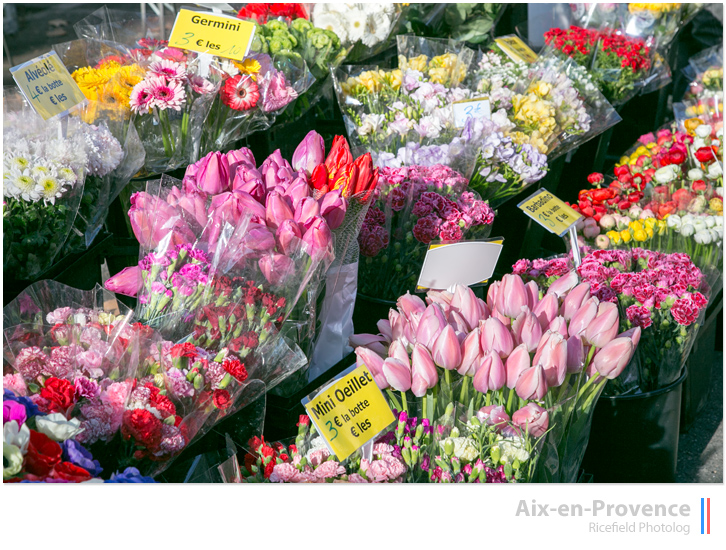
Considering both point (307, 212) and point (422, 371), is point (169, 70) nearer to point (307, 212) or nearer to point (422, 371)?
point (307, 212)

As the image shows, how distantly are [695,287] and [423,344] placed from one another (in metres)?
1.04

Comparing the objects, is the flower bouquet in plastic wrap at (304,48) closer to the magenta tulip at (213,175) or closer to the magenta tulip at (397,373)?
the magenta tulip at (213,175)

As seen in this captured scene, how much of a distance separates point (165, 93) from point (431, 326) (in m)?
1.22

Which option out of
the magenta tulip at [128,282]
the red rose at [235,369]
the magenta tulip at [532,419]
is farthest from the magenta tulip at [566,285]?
the magenta tulip at [128,282]

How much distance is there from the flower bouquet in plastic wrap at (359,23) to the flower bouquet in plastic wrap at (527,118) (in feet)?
1.43

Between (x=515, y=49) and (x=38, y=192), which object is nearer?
(x=38, y=192)

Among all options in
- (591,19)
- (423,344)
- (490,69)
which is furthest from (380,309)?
(591,19)

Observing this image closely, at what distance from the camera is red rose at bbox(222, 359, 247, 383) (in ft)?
4.03

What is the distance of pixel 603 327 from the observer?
4.46ft

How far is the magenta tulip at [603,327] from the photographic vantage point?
1356 millimetres

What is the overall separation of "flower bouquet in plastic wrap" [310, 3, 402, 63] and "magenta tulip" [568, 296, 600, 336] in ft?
6.14

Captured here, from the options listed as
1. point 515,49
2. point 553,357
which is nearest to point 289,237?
point 553,357

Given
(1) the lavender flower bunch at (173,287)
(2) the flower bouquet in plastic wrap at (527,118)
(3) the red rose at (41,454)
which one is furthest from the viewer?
(2) the flower bouquet in plastic wrap at (527,118)
